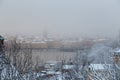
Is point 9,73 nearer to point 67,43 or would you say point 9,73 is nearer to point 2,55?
point 2,55

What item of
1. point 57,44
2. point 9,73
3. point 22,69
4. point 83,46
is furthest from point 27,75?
point 57,44

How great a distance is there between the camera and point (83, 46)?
4938cm

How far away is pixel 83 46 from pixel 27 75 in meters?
40.4

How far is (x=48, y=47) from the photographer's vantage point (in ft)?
167

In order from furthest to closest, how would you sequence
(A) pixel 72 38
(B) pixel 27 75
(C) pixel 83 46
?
(A) pixel 72 38, (C) pixel 83 46, (B) pixel 27 75

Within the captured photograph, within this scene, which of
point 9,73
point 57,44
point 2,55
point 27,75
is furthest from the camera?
point 57,44

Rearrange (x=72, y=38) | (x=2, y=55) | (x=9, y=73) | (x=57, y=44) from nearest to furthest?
1. (x=9, y=73)
2. (x=2, y=55)
3. (x=57, y=44)
4. (x=72, y=38)

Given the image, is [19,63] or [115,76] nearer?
[115,76]

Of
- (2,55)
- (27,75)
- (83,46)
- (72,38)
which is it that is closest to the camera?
(27,75)

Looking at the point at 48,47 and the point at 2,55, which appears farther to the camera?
the point at 48,47

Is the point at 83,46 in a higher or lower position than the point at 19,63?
lower

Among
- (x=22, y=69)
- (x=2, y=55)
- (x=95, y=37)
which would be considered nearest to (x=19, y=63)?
(x=22, y=69)

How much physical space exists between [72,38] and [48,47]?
1186cm

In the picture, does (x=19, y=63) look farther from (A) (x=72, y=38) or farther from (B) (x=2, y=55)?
(A) (x=72, y=38)
